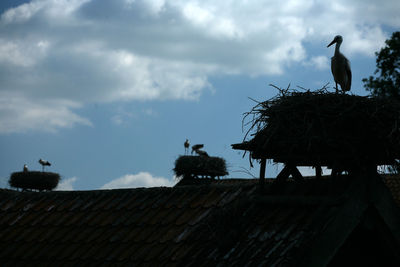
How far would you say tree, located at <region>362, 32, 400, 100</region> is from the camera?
901 inches

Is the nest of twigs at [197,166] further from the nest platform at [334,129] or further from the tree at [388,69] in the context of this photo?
the nest platform at [334,129]

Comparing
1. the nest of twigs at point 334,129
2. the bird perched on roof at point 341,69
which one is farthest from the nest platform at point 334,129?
the bird perched on roof at point 341,69

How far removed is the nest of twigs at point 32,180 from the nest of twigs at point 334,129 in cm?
2800

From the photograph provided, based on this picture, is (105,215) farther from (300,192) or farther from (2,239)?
(300,192)

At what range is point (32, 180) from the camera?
1282 inches

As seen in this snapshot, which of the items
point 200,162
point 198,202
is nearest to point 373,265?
point 198,202

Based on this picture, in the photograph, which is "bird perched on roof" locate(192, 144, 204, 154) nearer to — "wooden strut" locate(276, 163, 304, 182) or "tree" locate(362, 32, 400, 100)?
"tree" locate(362, 32, 400, 100)

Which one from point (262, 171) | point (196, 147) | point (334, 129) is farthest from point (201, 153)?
point (334, 129)

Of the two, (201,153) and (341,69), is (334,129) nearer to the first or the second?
(341,69)

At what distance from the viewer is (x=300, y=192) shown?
636 cm

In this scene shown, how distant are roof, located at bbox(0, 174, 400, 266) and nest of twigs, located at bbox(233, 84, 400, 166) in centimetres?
37

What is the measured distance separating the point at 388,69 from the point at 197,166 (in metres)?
9.89

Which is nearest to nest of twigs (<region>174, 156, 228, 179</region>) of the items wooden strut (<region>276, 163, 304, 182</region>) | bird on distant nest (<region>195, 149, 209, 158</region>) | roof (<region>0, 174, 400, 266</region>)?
bird on distant nest (<region>195, 149, 209, 158</region>)

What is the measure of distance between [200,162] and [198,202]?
20421 millimetres
